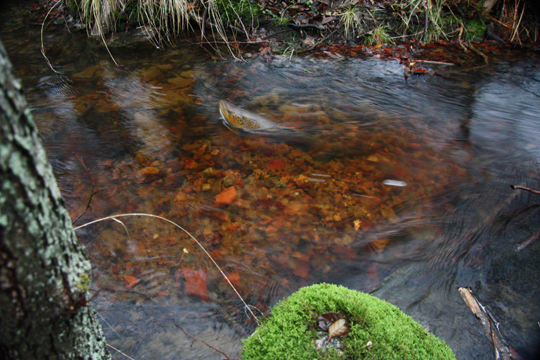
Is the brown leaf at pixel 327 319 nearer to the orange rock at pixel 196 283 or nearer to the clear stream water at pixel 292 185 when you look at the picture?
the clear stream water at pixel 292 185

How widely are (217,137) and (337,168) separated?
1.56 metres

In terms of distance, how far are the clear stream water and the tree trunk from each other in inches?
47.1

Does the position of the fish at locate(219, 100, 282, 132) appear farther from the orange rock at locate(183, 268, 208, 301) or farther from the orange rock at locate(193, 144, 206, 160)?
the orange rock at locate(183, 268, 208, 301)

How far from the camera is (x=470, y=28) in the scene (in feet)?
20.5

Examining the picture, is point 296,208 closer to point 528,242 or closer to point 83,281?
point 528,242

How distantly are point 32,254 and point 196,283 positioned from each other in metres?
1.69

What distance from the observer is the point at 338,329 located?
60.0 inches

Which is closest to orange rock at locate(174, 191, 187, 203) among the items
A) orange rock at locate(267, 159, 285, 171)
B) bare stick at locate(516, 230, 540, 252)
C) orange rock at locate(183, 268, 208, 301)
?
orange rock at locate(183, 268, 208, 301)

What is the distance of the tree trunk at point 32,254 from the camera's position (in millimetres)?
789

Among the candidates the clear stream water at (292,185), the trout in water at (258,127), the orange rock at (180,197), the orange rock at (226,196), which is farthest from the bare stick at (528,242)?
the orange rock at (180,197)

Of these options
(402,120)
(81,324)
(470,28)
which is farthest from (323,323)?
(470,28)

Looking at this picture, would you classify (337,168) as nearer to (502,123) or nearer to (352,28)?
(502,123)

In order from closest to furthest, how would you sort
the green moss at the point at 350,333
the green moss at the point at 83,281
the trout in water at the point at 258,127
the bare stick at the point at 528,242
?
the green moss at the point at 83,281, the green moss at the point at 350,333, the bare stick at the point at 528,242, the trout in water at the point at 258,127

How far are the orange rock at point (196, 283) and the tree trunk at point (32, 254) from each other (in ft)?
4.31
